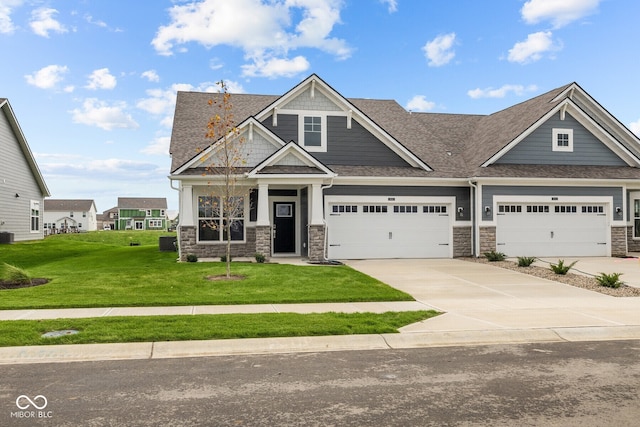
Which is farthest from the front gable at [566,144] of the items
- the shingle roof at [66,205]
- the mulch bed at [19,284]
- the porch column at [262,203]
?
the shingle roof at [66,205]

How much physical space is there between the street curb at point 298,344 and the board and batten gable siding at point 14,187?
83.1 ft

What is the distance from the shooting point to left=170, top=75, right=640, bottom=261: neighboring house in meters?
20.3

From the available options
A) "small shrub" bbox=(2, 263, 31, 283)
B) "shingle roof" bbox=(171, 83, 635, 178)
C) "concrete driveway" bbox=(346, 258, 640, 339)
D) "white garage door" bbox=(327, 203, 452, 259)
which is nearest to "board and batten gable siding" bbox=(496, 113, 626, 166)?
"shingle roof" bbox=(171, 83, 635, 178)

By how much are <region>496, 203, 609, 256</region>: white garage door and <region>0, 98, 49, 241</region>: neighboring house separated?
2597 centimetres

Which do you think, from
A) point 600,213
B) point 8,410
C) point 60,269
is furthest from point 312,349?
point 600,213

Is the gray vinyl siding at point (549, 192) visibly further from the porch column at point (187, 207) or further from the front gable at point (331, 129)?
the porch column at point (187, 207)

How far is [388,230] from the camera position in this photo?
21.1 metres

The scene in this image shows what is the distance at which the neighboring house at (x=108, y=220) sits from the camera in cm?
11044

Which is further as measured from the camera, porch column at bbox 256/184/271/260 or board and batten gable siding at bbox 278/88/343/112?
board and batten gable siding at bbox 278/88/343/112

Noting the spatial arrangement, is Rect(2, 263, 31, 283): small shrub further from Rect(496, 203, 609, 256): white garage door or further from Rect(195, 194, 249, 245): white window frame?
Rect(496, 203, 609, 256): white garage door

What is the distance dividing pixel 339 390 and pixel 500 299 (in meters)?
7.19

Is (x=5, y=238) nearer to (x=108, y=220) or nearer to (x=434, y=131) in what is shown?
(x=434, y=131)

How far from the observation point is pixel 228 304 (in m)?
10.8

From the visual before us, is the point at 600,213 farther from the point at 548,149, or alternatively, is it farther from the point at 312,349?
the point at 312,349
